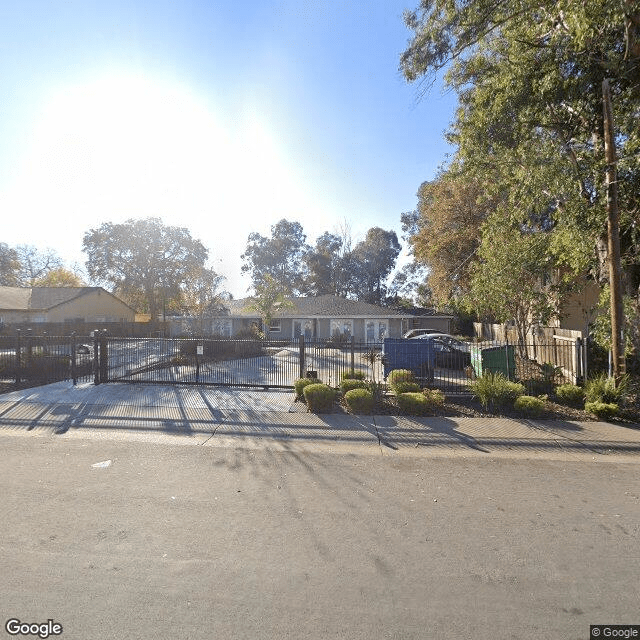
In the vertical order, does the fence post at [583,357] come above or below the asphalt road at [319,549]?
above

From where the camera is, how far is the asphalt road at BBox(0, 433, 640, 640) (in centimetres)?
282

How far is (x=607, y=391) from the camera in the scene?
882 cm

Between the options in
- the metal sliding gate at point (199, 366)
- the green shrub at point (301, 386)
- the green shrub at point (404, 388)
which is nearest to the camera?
the green shrub at point (404, 388)

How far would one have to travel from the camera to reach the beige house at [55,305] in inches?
1387

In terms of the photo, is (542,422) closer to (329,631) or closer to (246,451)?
(246,451)

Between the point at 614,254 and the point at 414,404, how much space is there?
532 centimetres

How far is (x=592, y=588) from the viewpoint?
10.4 ft

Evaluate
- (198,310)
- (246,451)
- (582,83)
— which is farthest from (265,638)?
(198,310)

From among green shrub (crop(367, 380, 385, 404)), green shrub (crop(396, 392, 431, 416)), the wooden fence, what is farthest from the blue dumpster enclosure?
green shrub (crop(396, 392, 431, 416))

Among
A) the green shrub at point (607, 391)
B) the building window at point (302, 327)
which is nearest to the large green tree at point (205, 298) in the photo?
the building window at point (302, 327)
